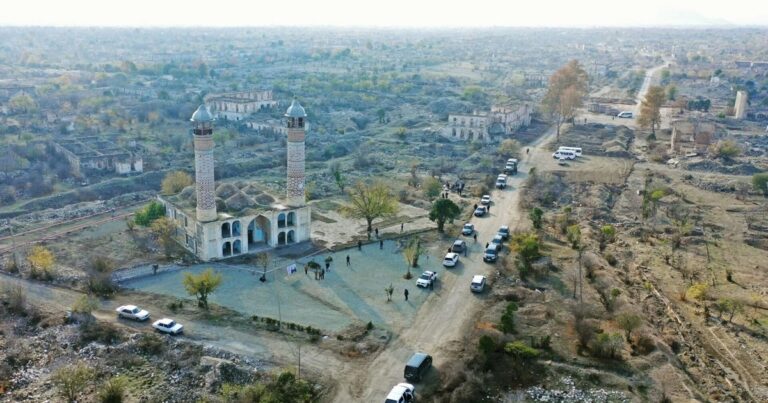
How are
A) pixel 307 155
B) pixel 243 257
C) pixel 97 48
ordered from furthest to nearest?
pixel 97 48 < pixel 307 155 < pixel 243 257

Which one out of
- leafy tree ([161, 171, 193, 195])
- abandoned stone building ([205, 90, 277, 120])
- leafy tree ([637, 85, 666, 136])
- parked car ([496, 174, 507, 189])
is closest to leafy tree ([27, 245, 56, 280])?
leafy tree ([161, 171, 193, 195])

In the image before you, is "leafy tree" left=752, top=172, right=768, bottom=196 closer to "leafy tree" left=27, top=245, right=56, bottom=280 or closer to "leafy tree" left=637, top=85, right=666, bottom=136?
"leafy tree" left=637, top=85, right=666, bottom=136

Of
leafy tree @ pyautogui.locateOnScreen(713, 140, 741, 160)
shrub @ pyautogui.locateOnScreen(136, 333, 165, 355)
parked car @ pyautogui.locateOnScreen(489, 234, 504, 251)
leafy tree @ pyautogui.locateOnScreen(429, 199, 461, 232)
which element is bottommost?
shrub @ pyautogui.locateOnScreen(136, 333, 165, 355)

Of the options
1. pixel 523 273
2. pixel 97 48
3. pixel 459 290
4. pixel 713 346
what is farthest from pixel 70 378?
pixel 97 48

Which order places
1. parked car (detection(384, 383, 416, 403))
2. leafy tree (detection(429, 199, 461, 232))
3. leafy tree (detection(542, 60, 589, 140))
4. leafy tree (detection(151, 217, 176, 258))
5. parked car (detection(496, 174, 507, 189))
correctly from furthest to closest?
leafy tree (detection(542, 60, 589, 140)) → parked car (detection(496, 174, 507, 189)) → leafy tree (detection(429, 199, 461, 232)) → leafy tree (detection(151, 217, 176, 258)) → parked car (detection(384, 383, 416, 403))

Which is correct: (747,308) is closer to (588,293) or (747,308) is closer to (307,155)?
(588,293)

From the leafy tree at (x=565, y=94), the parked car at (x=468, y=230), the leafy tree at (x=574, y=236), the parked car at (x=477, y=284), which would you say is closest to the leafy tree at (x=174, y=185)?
the parked car at (x=468, y=230)

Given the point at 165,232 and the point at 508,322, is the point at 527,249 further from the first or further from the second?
the point at 165,232

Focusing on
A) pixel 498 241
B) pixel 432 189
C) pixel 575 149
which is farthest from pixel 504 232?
pixel 575 149
